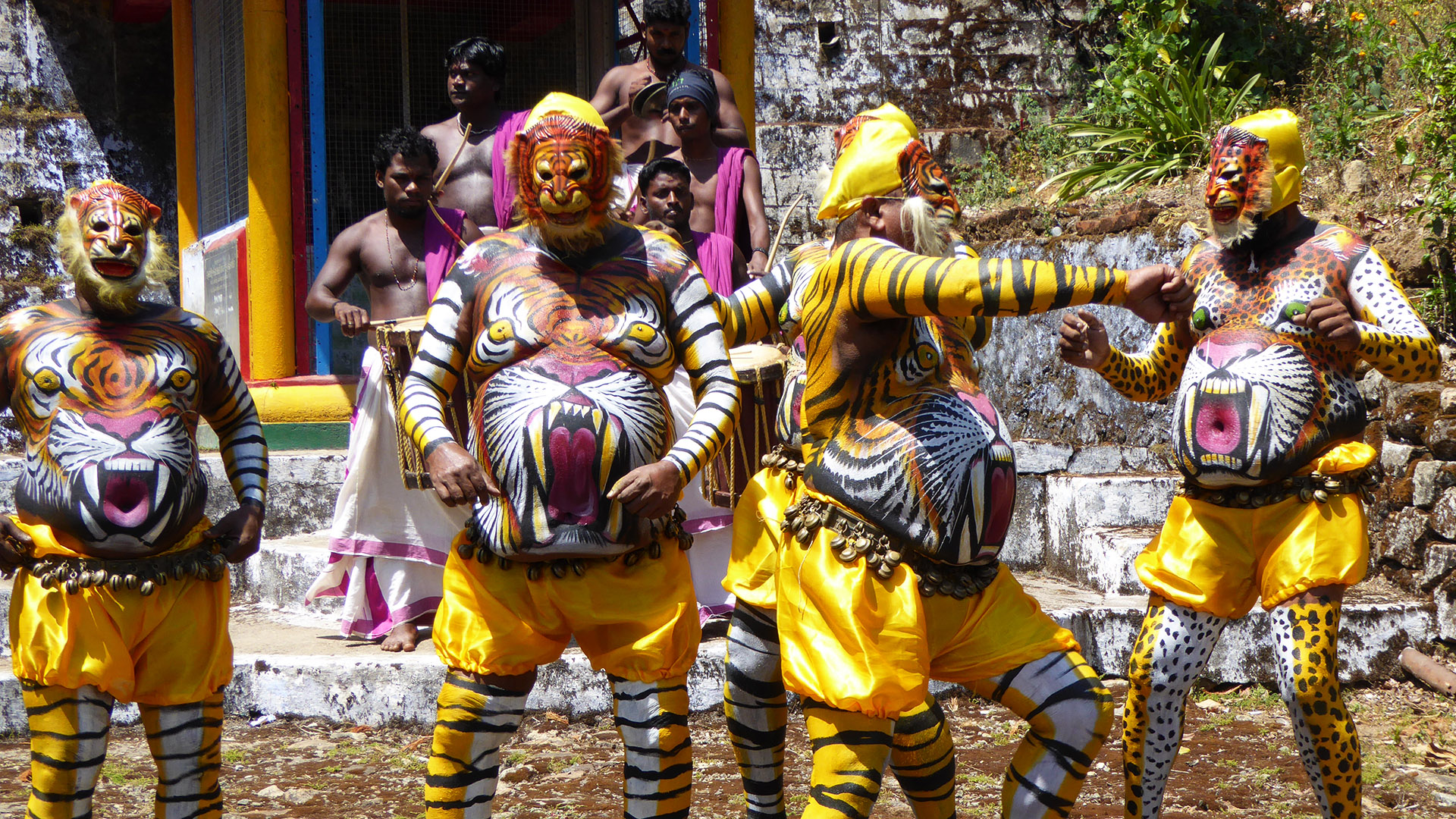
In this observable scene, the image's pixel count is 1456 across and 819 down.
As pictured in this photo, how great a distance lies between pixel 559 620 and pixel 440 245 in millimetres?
3153

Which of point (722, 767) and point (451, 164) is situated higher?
point (451, 164)

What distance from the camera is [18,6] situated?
8727mm

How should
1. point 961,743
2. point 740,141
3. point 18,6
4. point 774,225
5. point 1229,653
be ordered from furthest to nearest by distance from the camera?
point 774,225 → point 18,6 → point 740,141 → point 1229,653 → point 961,743

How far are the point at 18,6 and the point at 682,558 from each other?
7483 millimetres

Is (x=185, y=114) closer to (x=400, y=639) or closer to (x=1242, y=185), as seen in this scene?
(x=400, y=639)

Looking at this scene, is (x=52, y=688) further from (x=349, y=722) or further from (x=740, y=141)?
(x=740, y=141)

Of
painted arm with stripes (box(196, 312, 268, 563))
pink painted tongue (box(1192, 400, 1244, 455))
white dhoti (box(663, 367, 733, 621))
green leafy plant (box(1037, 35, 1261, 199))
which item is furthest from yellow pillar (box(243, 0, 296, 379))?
pink painted tongue (box(1192, 400, 1244, 455))

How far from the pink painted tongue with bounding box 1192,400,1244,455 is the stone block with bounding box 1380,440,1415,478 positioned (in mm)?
2725

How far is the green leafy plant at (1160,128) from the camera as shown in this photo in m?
8.95

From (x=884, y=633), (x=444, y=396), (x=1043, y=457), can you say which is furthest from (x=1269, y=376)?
(x=1043, y=457)

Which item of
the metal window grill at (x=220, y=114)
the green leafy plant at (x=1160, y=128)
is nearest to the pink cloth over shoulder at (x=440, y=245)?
the metal window grill at (x=220, y=114)

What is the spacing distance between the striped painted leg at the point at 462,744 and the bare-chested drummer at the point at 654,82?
3753 mm

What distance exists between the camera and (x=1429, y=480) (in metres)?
5.88

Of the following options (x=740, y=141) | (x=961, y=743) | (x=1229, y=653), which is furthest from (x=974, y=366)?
(x=740, y=141)
